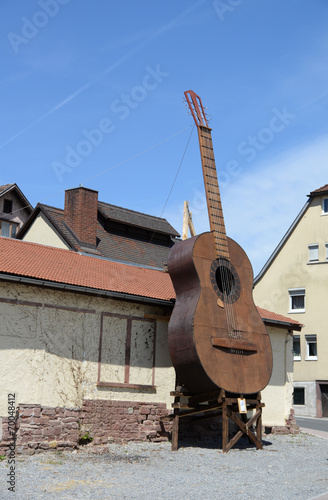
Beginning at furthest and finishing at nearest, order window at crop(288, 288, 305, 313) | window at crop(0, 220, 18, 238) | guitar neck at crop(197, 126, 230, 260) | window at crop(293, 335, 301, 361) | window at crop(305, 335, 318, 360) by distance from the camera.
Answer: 1. window at crop(0, 220, 18, 238)
2. window at crop(288, 288, 305, 313)
3. window at crop(293, 335, 301, 361)
4. window at crop(305, 335, 318, 360)
5. guitar neck at crop(197, 126, 230, 260)

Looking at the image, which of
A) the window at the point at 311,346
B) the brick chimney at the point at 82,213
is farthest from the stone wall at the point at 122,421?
the window at the point at 311,346

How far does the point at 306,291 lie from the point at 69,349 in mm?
21567

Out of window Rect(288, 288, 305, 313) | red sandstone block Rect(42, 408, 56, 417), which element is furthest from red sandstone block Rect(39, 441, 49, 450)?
window Rect(288, 288, 305, 313)

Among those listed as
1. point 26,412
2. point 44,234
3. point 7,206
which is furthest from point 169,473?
point 7,206

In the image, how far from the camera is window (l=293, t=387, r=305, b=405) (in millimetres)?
32969

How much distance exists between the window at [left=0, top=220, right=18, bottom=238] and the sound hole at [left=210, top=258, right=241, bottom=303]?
77.8 ft

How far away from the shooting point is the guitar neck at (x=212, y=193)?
15.6 meters

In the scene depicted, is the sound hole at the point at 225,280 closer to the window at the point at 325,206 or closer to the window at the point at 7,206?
the window at the point at 325,206

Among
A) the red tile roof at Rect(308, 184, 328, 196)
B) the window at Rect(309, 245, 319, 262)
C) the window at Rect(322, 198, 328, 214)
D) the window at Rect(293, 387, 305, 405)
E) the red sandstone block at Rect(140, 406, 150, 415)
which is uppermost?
the red tile roof at Rect(308, 184, 328, 196)

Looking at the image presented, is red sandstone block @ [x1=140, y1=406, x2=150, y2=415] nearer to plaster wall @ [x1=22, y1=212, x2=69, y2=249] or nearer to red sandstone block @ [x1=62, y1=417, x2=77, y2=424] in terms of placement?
red sandstone block @ [x1=62, y1=417, x2=77, y2=424]

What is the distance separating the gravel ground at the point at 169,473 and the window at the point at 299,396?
17937mm

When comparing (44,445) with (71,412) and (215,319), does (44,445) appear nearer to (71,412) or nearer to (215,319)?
(71,412)

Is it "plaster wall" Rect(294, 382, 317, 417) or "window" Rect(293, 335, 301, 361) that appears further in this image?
"window" Rect(293, 335, 301, 361)

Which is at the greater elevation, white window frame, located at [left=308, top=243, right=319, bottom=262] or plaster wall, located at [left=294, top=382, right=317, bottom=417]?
white window frame, located at [left=308, top=243, right=319, bottom=262]
